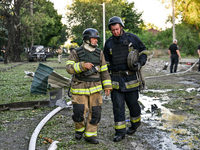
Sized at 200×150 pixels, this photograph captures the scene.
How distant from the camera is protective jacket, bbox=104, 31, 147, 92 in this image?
4645 mm

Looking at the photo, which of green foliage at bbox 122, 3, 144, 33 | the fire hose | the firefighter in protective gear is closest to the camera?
the fire hose

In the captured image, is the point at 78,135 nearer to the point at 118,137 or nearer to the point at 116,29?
the point at 118,137

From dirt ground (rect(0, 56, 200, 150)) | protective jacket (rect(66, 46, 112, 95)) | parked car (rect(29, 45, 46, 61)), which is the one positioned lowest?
dirt ground (rect(0, 56, 200, 150))

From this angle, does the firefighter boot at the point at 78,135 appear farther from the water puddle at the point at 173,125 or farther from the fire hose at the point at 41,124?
the water puddle at the point at 173,125

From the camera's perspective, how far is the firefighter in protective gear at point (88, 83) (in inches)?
170

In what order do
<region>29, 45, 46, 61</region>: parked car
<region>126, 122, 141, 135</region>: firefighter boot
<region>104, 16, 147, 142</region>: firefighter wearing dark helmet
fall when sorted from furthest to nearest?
<region>29, 45, 46, 61</region>: parked car → <region>126, 122, 141, 135</region>: firefighter boot → <region>104, 16, 147, 142</region>: firefighter wearing dark helmet

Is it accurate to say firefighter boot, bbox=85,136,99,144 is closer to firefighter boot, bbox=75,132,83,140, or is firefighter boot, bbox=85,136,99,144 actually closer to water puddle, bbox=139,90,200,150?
firefighter boot, bbox=75,132,83,140

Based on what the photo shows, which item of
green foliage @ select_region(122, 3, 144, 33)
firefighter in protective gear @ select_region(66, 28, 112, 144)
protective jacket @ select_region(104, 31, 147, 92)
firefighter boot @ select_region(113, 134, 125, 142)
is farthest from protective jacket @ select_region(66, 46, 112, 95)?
green foliage @ select_region(122, 3, 144, 33)

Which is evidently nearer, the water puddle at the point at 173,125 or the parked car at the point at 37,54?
the water puddle at the point at 173,125

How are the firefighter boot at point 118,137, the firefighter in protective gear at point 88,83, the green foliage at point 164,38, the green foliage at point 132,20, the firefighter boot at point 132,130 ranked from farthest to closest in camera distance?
the green foliage at point 132,20 → the green foliage at point 164,38 → the firefighter boot at point 132,130 → the firefighter boot at point 118,137 → the firefighter in protective gear at point 88,83

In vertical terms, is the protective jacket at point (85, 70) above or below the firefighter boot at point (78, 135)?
above

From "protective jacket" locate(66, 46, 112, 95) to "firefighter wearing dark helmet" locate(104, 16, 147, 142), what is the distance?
0.27 metres

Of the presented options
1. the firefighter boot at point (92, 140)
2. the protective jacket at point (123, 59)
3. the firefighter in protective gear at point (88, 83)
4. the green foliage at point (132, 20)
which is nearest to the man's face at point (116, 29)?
the protective jacket at point (123, 59)

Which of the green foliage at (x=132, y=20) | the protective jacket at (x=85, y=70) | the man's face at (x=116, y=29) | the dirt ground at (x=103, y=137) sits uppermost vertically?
the green foliage at (x=132, y=20)
